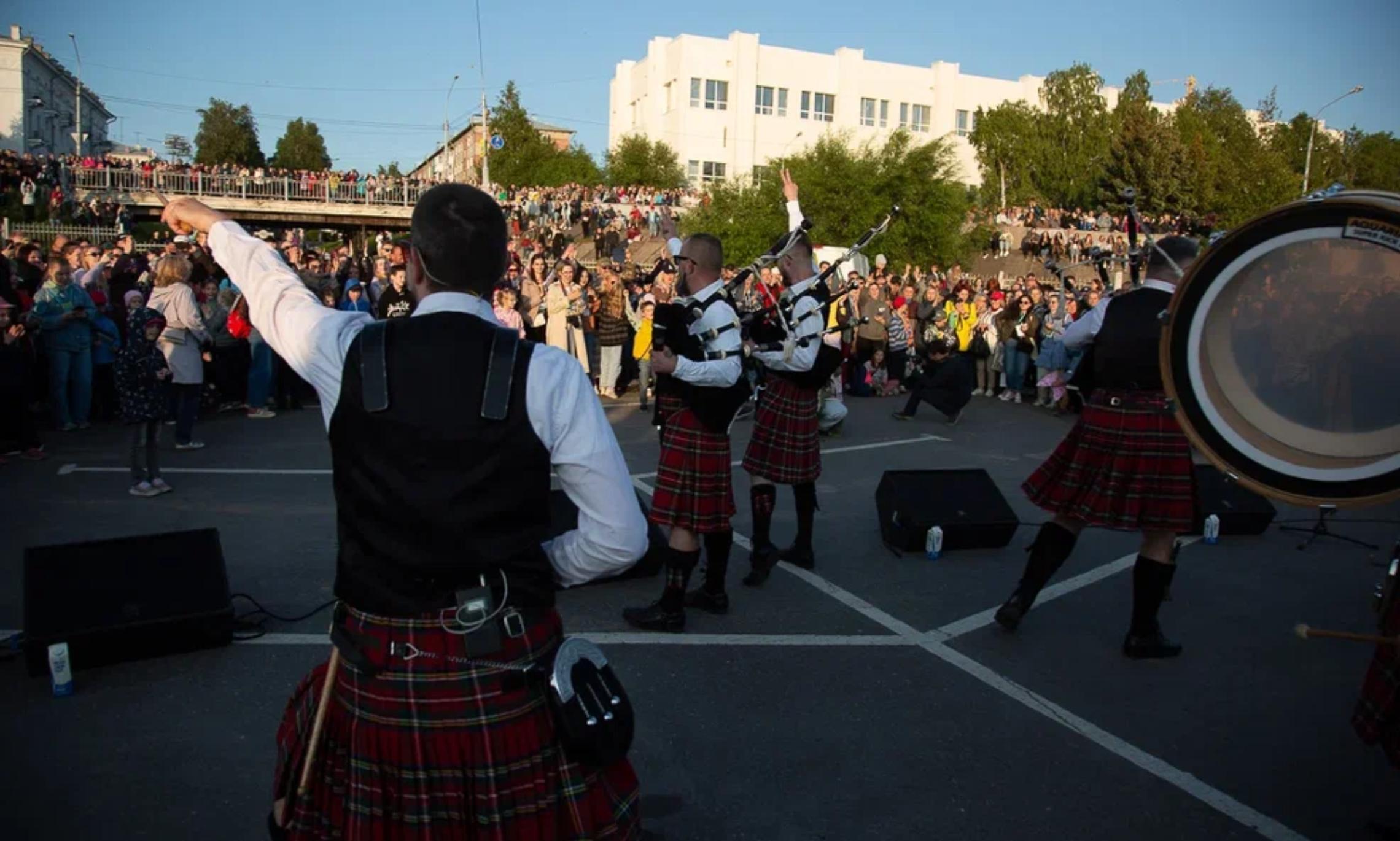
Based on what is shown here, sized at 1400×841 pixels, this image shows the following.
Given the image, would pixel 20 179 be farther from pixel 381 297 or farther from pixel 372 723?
pixel 372 723

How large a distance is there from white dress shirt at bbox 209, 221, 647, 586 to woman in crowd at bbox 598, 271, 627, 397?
11544 millimetres

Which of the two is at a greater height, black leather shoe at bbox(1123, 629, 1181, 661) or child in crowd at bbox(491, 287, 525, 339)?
child in crowd at bbox(491, 287, 525, 339)

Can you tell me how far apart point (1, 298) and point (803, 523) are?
7.75 meters

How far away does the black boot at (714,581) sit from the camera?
5.28 m

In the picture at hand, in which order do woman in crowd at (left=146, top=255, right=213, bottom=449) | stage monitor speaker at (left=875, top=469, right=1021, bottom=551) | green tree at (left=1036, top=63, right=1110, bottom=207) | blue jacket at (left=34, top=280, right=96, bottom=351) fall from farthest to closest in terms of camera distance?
green tree at (left=1036, top=63, right=1110, bottom=207) → blue jacket at (left=34, top=280, right=96, bottom=351) → woman in crowd at (left=146, top=255, right=213, bottom=449) → stage monitor speaker at (left=875, top=469, right=1021, bottom=551)

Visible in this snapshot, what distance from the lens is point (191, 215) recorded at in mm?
2285

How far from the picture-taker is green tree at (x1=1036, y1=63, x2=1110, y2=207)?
195 ft

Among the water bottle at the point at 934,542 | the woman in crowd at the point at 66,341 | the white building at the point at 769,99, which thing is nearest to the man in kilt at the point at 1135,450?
the water bottle at the point at 934,542

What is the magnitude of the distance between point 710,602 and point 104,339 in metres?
8.58

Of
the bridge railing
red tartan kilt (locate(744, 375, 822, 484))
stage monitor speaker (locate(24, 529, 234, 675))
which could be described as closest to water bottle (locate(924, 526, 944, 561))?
red tartan kilt (locate(744, 375, 822, 484))

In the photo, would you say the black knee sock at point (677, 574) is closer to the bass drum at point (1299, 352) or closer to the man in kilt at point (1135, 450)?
the man in kilt at point (1135, 450)

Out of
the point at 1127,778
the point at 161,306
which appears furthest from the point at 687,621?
the point at 161,306

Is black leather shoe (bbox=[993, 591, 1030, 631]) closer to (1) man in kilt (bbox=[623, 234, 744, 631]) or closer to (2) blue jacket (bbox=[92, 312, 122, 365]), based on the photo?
(1) man in kilt (bbox=[623, 234, 744, 631])

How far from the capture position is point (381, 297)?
1275 centimetres
